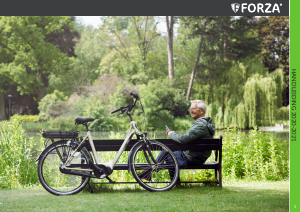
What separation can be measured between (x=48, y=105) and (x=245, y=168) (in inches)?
842

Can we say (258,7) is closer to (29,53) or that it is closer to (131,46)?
(29,53)

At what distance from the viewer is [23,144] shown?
17.8 ft

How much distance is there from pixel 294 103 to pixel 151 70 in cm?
2518

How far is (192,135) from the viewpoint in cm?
393

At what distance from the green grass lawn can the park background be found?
1296 cm

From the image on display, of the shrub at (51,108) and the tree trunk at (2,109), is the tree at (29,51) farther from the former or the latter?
the shrub at (51,108)

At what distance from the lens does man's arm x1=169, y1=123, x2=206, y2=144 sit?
3.92 meters

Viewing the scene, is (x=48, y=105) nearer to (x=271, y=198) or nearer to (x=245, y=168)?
(x=245, y=168)

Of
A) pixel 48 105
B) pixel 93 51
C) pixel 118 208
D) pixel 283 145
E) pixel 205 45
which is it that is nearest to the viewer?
pixel 118 208

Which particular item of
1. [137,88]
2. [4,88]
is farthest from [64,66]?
[137,88]

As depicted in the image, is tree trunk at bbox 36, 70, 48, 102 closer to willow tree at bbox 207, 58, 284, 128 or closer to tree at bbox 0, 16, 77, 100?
tree at bbox 0, 16, 77, 100

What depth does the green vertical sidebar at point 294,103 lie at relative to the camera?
378 centimetres

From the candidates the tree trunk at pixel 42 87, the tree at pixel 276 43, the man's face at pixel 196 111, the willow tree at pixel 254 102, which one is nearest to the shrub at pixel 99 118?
the willow tree at pixel 254 102

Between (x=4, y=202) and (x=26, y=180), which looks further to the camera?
(x=26, y=180)
